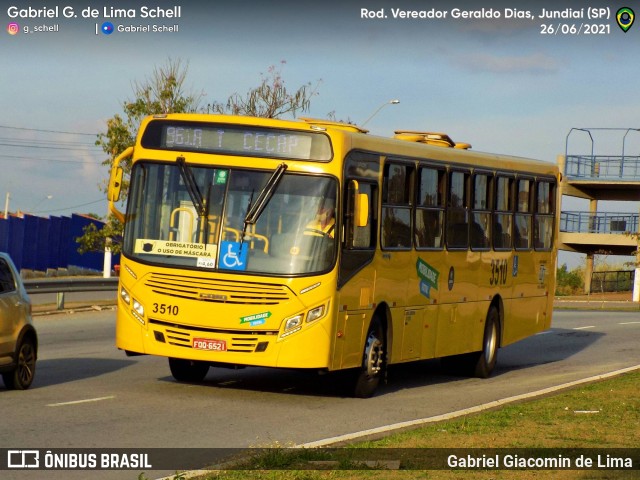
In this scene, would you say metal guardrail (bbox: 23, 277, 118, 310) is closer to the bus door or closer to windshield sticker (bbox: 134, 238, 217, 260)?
windshield sticker (bbox: 134, 238, 217, 260)

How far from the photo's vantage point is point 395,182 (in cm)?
1744

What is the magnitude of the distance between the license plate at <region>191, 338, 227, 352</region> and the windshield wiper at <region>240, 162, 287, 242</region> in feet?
4.06

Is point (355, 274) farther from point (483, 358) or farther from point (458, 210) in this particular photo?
point (483, 358)

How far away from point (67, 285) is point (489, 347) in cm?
1510

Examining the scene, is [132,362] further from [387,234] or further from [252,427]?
→ [252,427]

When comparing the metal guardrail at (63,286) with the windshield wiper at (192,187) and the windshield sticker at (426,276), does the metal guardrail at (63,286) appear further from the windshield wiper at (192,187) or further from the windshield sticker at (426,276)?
the windshield wiper at (192,187)

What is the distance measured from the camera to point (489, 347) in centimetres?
2144

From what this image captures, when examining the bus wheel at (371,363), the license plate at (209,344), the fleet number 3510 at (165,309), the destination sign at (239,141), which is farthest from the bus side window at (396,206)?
the fleet number 3510 at (165,309)

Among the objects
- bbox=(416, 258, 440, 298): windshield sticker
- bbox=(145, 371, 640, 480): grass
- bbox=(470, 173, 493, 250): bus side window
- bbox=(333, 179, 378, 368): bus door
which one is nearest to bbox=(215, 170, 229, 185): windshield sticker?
bbox=(333, 179, 378, 368): bus door

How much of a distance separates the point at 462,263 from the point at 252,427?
7324 mm

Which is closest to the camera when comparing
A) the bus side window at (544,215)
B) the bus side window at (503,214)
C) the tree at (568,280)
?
the bus side window at (503,214)

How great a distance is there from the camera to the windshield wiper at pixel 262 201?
→ 1548 centimetres

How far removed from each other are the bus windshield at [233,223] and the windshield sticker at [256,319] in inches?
19.6

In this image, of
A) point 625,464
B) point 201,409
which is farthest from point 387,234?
point 625,464
